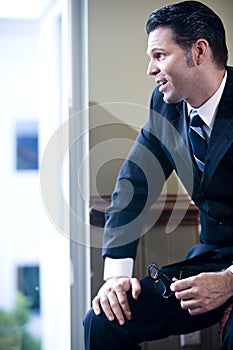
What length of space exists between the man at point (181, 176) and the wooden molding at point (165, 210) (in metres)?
0.44

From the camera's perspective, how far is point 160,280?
155 centimetres

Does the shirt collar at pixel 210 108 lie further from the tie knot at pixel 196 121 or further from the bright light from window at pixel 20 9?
the bright light from window at pixel 20 9

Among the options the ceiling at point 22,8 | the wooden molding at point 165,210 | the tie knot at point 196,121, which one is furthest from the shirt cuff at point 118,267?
the ceiling at point 22,8

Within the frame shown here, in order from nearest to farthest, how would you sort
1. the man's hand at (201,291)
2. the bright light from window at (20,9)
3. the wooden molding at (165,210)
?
the man's hand at (201,291) → the wooden molding at (165,210) → the bright light from window at (20,9)

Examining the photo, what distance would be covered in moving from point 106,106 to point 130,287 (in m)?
0.86

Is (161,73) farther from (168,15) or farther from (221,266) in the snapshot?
(221,266)

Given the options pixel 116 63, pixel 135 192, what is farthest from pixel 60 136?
pixel 135 192

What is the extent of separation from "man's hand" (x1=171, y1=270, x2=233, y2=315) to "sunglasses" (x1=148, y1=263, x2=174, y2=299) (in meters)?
0.06

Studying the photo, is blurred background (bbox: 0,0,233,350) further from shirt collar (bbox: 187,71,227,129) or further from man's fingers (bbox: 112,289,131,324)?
man's fingers (bbox: 112,289,131,324)

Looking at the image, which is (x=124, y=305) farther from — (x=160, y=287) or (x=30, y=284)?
(x=30, y=284)

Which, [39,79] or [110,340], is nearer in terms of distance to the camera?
[110,340]

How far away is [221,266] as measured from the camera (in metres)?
1.67

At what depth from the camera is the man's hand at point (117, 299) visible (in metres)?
1.53

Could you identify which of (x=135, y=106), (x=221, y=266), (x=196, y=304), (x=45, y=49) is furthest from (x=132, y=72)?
(x=196, y=304)
